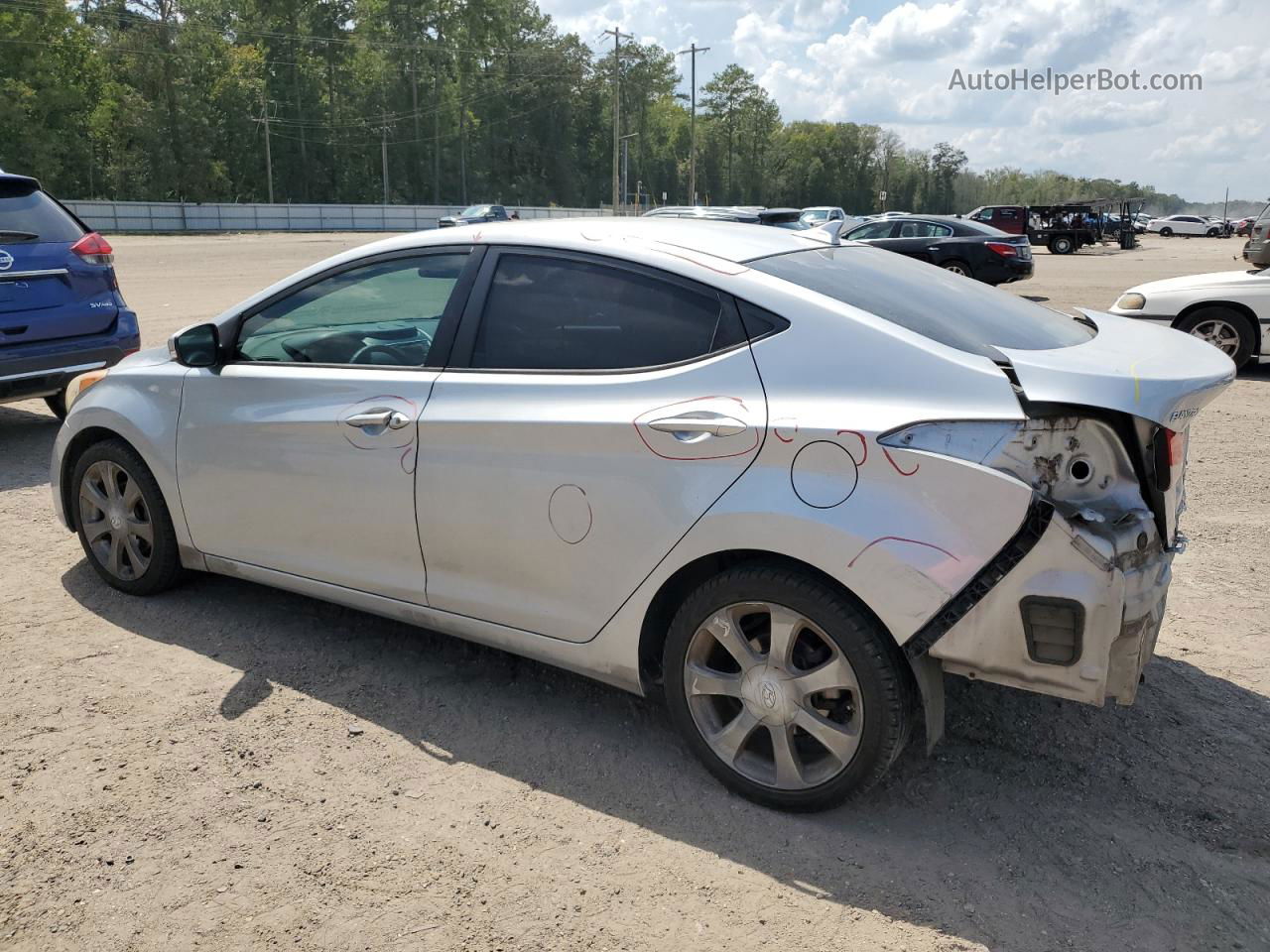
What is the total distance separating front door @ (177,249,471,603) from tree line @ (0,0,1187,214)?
69.0 m

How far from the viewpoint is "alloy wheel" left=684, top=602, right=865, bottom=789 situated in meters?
2.88

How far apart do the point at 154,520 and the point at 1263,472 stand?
6571 millimetres

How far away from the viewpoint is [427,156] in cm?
9275

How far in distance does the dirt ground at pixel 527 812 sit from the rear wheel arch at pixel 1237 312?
6.74 metres

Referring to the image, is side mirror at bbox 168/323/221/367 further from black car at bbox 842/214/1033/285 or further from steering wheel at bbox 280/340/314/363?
black car at bbox 842/214/1033/285

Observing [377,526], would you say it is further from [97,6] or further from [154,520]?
[97,6]

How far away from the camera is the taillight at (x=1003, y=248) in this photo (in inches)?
752

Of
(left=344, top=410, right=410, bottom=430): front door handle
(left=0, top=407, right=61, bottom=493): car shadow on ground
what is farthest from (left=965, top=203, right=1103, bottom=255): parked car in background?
(left=344, top=410, right=410, bottom=430): front door handle

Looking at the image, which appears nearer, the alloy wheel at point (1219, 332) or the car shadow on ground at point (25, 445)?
the car shadow on ground at point (25, 445)

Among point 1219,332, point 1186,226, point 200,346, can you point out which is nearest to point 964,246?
point 1219,332

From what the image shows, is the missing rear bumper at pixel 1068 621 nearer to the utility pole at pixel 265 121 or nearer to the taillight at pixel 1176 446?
the taillight at pixel 1176 446

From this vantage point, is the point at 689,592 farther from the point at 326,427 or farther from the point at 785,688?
the point at 326,427

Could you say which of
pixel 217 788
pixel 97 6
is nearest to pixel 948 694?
pixel 217 788

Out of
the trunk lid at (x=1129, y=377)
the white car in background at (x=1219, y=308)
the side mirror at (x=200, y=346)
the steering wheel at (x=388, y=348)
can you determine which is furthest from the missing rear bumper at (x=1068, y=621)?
the white car in background at (x=1219, y=308)
